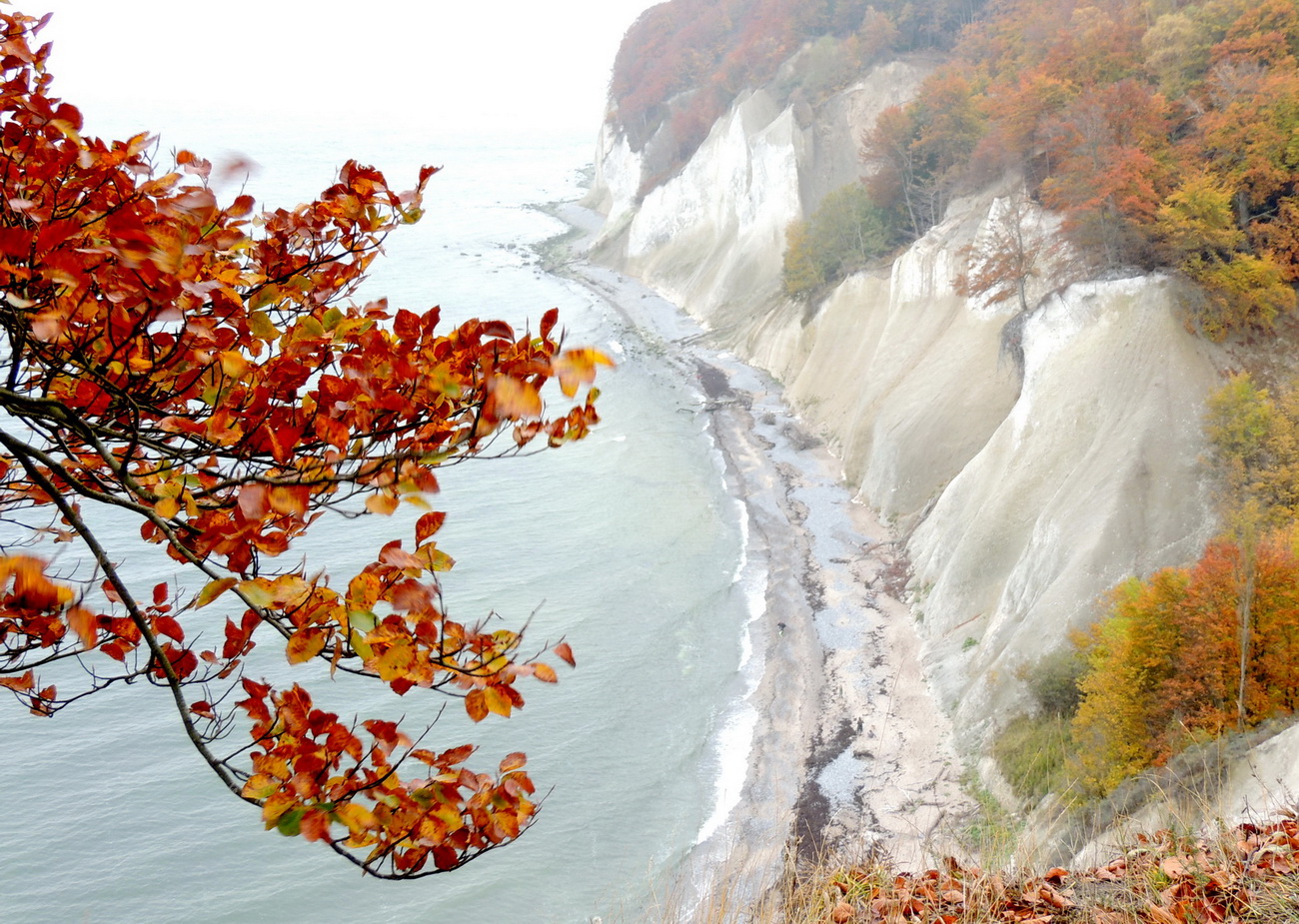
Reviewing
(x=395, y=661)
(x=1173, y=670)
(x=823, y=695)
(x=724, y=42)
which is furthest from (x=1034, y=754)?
(x=724, y=42)

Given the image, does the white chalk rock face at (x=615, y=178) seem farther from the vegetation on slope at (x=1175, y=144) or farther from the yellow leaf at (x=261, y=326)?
the yellow leaf at (x=261, y=326)

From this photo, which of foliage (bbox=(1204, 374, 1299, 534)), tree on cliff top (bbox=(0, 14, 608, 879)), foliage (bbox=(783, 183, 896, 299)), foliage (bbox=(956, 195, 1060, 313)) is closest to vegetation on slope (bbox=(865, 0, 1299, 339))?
foliage (bbox=(956, 195, 1060, 313))

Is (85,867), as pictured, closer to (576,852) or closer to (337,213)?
(576,852)

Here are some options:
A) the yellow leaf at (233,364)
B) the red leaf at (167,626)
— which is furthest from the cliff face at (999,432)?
the yellow leaf at (233,364)

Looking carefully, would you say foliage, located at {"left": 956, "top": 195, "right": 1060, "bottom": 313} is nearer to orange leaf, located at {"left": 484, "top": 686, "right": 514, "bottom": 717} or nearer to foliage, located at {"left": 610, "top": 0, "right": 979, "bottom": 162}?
orange leaf, located at {"left": 484, "top": 686, "right": 514, "bottom": 717}

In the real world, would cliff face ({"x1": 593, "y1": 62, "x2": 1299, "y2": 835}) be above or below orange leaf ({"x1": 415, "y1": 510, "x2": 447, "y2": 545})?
below

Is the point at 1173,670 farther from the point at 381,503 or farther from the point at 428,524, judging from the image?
the point at 381,503

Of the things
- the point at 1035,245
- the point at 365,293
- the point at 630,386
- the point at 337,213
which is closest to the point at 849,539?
the point at 1035,245
